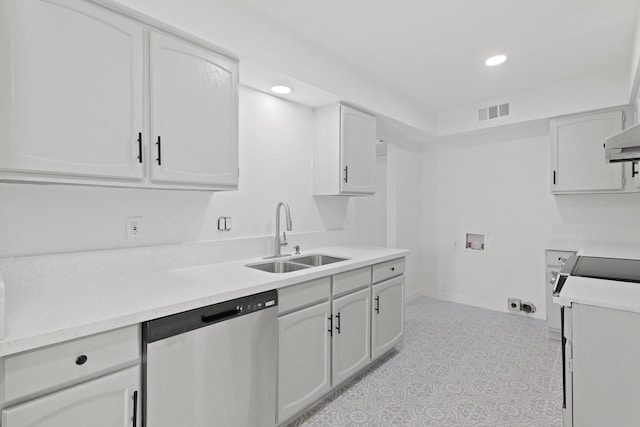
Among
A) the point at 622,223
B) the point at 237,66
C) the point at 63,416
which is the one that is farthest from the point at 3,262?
the point at 622,223

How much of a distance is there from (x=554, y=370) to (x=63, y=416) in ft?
10.2

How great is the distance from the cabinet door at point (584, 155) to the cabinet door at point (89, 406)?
12.7 ft

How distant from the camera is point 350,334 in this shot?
2287 millimetres

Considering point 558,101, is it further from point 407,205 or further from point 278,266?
point 278,266

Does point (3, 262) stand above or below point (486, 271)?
above

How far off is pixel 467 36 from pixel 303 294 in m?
2.14

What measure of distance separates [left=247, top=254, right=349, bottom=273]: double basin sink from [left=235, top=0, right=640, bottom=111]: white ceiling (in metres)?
1.63

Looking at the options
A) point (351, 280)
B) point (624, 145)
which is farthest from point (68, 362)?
point (624, 145)

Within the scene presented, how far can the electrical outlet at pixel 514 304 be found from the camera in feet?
12.6

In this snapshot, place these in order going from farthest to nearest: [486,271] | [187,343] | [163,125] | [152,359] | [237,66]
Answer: [486,271] → [237,66] → [163,125] → [187,343] → [152,359]

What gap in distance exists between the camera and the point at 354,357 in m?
2.32

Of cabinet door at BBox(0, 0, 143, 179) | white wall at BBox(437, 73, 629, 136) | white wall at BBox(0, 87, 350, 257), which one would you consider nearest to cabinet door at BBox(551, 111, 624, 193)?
white wall at BBox(437, 73, 629, 136)

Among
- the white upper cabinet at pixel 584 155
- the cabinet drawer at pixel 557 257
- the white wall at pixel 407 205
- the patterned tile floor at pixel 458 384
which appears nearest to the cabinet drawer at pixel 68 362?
the patterned tile floor at pixel 458 384

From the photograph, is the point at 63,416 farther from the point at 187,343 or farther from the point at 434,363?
the point at 434,363
